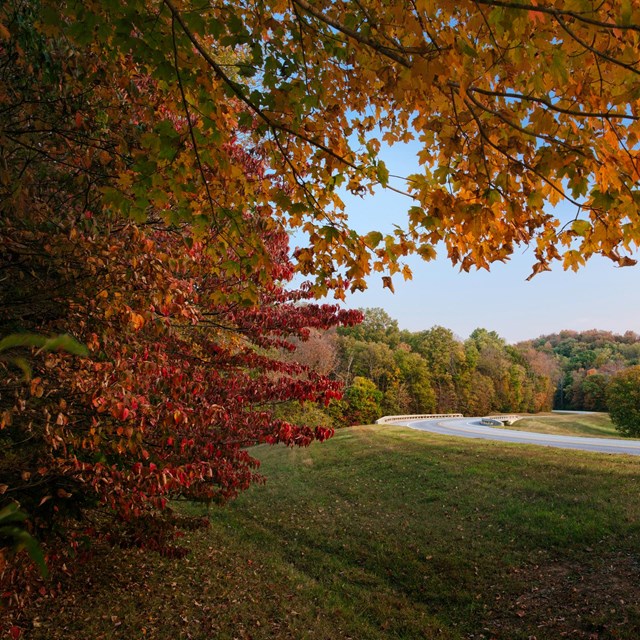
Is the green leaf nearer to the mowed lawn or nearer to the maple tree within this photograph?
the maple tree

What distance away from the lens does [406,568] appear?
935 cm

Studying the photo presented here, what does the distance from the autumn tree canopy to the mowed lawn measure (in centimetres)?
596

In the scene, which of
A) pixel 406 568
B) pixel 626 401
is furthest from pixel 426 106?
pixel 626 401

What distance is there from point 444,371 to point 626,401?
1168 inches

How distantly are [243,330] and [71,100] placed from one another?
3549mm

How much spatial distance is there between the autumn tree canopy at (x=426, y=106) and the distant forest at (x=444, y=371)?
30.2 meters

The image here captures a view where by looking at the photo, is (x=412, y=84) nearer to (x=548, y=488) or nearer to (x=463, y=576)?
(x=463, y=576)

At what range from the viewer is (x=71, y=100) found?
420 cm

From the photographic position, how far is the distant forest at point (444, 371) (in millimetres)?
44500

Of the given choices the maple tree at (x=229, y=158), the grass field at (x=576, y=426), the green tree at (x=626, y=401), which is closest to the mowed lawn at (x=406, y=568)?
the maple tree at (x=229, y=158)

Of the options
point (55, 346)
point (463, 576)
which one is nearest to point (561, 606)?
point (463, 576)

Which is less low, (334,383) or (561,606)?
(334,383)

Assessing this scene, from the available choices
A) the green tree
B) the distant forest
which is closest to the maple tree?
the distant forest

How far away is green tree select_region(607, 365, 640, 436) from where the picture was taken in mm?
30922
